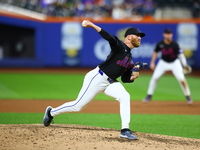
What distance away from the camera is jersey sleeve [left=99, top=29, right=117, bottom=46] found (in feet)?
20.0

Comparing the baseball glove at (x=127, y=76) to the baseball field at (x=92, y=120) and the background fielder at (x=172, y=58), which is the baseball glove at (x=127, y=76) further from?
the background fielder at (x=172, y=58)

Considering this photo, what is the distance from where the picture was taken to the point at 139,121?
8.75 m

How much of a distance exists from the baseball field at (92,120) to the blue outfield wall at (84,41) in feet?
20.8

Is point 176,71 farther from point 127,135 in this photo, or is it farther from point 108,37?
point 108,37

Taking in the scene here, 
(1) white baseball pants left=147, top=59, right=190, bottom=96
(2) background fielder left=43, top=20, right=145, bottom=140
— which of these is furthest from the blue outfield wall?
(2) background fielder left=43, top=20, right=145, bottom=140

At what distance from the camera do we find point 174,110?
10.5m

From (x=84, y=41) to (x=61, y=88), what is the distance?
341 inches

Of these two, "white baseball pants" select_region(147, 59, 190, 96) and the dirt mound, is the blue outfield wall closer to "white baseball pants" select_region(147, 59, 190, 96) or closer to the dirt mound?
"white baseball pants" select_region(147, 59, 190, 96)

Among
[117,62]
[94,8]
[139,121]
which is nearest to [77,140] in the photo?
[117,62]

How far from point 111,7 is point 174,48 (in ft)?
46.1

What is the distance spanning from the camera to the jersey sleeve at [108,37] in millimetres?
6098

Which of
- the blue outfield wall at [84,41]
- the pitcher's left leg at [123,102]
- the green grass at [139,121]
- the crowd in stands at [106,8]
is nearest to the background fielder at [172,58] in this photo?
the green grass at [139,121]

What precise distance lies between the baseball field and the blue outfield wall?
633cm

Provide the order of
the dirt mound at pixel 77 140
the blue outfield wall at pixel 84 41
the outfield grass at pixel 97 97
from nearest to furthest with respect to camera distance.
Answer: the dirt mound at pixel 77 140 → the outfield grass at pixel 97 97 → the blue outfield wall at pixel 84 41
